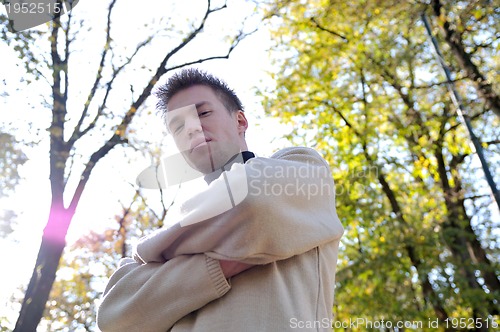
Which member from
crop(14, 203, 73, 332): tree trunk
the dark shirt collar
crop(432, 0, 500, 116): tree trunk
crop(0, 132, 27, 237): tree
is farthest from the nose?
crop(432, 0, 500, 116): tree trunk

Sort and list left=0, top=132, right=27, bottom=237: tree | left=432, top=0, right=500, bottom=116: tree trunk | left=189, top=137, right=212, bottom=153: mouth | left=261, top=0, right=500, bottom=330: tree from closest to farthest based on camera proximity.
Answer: left=189, top=137, right=212, bottom=153: mouth < left=0, top=132, right=27, bottom=237: tree < left=432, top=0, right=500, bottom=116: tree trunk < left=261, top=0, right=500, bottom=330: tree

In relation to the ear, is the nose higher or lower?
Result: lower

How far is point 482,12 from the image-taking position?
25.8 ft

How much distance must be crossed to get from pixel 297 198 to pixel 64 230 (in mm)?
5077

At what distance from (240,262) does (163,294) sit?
9.6 inches

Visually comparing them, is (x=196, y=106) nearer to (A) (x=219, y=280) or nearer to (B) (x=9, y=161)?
(A) (x=219, y=280)

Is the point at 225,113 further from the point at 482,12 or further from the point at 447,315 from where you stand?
the point at 447,315

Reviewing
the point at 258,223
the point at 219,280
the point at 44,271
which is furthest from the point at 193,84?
the point at 44,271

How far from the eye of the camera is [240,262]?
150cm

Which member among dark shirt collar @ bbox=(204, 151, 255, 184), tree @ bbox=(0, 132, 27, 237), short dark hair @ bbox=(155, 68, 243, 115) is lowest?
dark shirt collar @ bbox=(204, 151, 255, 184)

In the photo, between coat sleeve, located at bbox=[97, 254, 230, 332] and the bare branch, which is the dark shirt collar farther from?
the bare branch

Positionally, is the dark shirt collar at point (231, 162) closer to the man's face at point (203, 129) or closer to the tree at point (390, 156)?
the man's face at point (203, 129)

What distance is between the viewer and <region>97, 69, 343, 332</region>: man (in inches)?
57.5

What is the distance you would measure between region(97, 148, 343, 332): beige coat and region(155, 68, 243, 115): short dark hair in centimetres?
45
